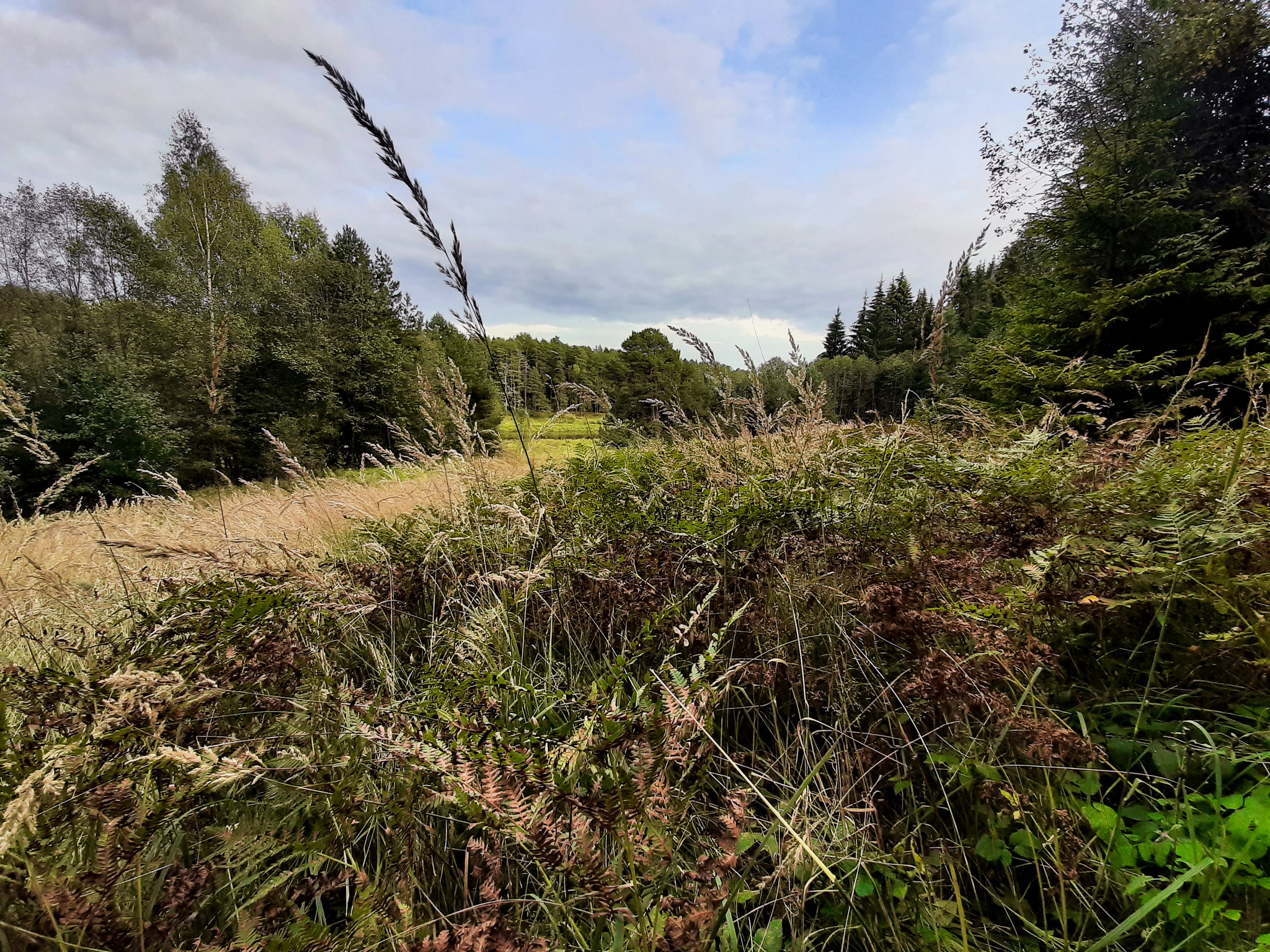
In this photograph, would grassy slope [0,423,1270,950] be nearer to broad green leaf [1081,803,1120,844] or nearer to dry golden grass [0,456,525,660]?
broad green leaf [1081,803,1120,844]

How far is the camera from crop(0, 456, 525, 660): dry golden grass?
1.67 metres

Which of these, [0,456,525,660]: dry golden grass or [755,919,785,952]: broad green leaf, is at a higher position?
[0,456,525,660]: dry golden grass

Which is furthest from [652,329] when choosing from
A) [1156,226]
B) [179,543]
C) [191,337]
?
[191,337]

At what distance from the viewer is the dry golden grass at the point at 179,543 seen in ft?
5.48

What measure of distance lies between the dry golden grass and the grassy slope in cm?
22

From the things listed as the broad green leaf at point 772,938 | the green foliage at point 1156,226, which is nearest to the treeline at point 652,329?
the green foliage at point 1156,226

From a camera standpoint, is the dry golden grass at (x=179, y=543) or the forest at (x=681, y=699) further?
the dry golden grass at (x=179, y=543)

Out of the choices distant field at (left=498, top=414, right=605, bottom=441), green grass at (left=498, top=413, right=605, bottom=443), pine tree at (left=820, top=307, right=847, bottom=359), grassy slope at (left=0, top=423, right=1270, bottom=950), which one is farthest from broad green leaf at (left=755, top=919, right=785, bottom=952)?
pine tree at (left=820, top=307, right=847, bottom=359)

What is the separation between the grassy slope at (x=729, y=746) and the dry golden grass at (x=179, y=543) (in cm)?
22

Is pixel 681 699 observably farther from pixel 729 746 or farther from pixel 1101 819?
pixel 1101 819

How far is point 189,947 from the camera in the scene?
770 millimetres

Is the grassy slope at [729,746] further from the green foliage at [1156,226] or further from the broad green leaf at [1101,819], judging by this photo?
the green foliage at [1156,226]

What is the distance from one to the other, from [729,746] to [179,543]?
2422 millimetres

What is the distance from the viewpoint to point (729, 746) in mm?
1325
